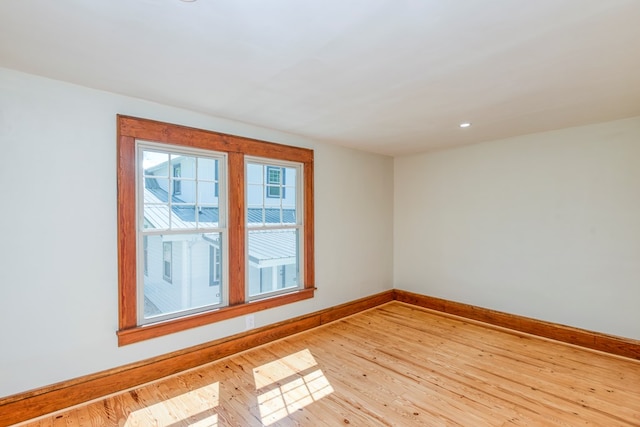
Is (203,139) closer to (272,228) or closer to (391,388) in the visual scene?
(272,228)

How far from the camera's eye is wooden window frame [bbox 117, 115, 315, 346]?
102 inches

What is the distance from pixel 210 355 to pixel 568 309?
3.95 m

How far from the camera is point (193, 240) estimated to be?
10.2 feet

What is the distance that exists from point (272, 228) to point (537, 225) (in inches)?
126

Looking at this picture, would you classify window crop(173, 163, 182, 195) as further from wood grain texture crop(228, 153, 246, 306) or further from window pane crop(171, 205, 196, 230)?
wood grain texture crop(228, 153, 246, 306)

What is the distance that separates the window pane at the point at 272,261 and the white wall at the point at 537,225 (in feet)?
6.95

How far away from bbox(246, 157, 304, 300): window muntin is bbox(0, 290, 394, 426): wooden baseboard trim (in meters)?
0.45

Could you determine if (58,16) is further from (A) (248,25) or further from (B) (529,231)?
(B) (529,231)

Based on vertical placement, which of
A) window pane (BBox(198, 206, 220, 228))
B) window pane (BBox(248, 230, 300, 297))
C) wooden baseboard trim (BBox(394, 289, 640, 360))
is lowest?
wooden baseboard trim (BBox(394, 289, 640, 360))

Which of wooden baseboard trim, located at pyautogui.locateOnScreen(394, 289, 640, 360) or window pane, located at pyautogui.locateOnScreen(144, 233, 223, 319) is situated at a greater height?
window pane, located at pyautogui.locateOnScreen(144, 233, 223, 319)

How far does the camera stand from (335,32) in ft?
5.39

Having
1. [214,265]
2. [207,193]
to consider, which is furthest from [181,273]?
[207,193]

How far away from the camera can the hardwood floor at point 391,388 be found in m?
2.25

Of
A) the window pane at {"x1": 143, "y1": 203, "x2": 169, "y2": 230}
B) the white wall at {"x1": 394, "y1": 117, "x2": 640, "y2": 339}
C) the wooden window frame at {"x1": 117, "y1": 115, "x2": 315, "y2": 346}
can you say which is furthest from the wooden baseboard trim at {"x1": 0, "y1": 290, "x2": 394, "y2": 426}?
the white wall at {"x1": 394, "y1": 117, "x2": 640, "y2": 339}
